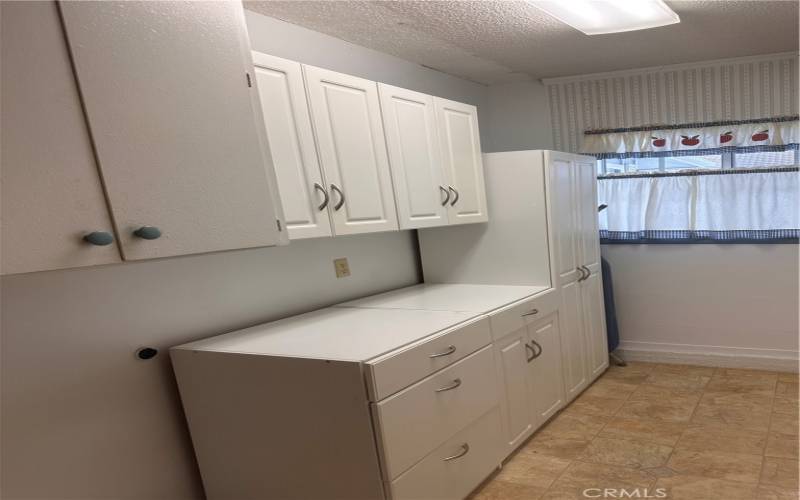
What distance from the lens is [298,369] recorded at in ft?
5.22

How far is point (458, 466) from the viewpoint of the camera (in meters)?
1.91

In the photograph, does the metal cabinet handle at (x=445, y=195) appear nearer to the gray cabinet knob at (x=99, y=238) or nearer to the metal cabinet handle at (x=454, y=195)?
the metal cabinet handle at (x=454, y=195)

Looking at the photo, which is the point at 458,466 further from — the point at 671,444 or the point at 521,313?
the point at 671,444

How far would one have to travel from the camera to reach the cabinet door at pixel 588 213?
3.08m

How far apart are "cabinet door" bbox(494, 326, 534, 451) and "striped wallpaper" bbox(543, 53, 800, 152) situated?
1.89m

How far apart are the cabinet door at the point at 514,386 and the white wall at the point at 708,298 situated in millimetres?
1631

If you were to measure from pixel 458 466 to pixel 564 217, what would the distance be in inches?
62.9

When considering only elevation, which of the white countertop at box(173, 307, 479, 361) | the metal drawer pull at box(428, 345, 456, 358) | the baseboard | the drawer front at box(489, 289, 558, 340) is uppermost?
the white countertop at box(173, 307, 479, 361)

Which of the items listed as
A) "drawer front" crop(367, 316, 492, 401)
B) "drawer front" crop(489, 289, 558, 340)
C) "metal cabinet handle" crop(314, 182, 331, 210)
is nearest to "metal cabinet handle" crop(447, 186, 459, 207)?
"drawer front" crop(489, 289, 558, 340)

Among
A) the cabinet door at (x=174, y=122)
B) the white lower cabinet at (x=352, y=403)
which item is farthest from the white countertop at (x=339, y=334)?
the cabinet door at (x=174, y=122)

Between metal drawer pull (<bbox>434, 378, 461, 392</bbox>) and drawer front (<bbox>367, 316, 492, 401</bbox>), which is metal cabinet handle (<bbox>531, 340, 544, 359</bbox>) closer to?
drawer front (<bbox>367, 316, 492, 401</bbox>)

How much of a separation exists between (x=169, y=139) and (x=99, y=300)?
2.34 ft

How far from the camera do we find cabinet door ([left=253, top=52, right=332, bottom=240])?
1.72m

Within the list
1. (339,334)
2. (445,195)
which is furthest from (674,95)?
(339,334)
